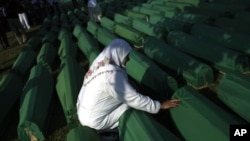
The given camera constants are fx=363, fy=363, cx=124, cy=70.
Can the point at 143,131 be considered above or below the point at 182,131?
above

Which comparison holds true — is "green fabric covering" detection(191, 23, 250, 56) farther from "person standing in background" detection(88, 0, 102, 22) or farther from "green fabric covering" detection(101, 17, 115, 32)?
"person standing in background" detection(88, 0, 102, 22)

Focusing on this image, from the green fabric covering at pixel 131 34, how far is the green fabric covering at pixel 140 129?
5.34 m

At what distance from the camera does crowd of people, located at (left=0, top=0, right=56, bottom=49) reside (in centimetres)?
1438

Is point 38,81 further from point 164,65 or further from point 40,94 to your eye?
point 164,65

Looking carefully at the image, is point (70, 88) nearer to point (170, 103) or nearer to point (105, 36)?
point (170, 103)

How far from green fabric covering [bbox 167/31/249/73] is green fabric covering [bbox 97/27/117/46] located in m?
2.23

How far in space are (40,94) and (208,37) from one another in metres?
4.21

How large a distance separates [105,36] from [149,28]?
141 cm

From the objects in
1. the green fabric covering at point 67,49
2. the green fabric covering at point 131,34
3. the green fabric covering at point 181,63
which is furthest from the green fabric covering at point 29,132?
the green fabric covering at point 131,34

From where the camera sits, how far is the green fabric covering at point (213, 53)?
684cm

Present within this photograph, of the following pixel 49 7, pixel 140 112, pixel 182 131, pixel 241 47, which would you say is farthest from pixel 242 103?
pixel 49 7

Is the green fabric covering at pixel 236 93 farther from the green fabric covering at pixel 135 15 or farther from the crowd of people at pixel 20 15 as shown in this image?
the crowd of people at pixel 20 15

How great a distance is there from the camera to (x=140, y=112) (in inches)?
193

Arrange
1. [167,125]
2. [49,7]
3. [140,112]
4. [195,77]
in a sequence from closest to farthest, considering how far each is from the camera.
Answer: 1. [140,112]
2. [167,125]
3. [195,77]
4. [49,7]
